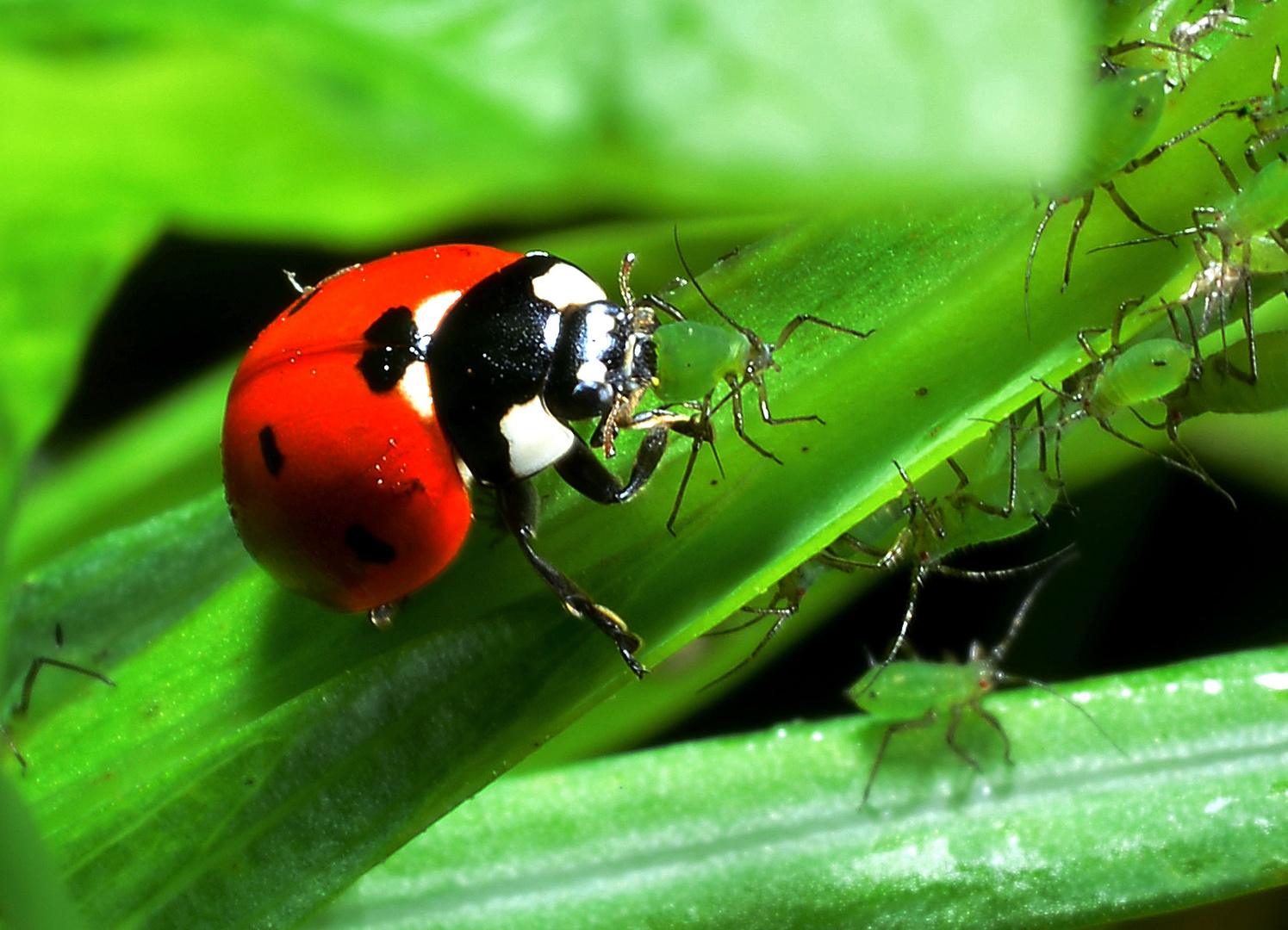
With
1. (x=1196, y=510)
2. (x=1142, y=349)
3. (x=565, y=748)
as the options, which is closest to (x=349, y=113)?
(x=1142, y=349)

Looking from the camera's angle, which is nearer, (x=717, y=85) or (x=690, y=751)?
(x=717, y=85)

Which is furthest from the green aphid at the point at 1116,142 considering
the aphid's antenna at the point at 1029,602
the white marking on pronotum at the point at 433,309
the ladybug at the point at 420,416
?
the aphid's antenna at the point at 1029,602

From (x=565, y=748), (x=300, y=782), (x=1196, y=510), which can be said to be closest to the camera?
(x=300, y=782)

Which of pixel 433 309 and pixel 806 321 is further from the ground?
pixel 806 321

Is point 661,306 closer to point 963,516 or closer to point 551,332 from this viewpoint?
point 551,332

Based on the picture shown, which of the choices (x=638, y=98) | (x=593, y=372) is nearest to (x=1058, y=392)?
(x=593, y=372)

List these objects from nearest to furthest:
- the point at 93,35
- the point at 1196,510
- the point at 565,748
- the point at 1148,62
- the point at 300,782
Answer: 1. the point at 93,35
2. the point at 300,782
3. the point at 1148,62
4. the point at 565,748
5. the point at 1196,510

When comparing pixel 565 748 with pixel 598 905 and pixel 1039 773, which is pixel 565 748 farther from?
pixel 1039 773
